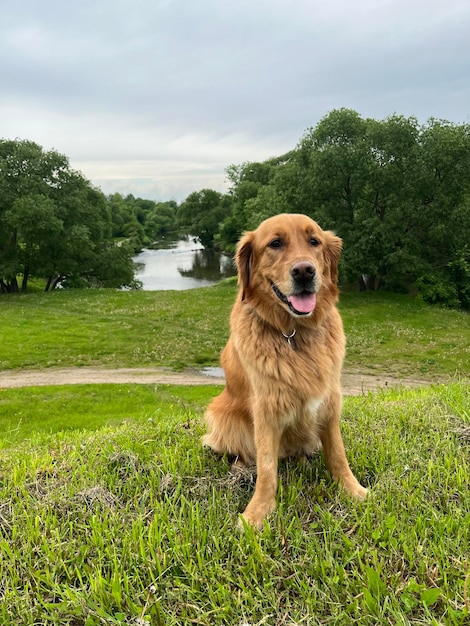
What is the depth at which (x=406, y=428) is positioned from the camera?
3.90m

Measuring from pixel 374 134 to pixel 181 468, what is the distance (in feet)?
95.5

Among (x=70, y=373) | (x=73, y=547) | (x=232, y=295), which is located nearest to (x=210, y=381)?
(x=70, y=373)

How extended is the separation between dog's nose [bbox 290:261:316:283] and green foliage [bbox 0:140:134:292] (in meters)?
33.1

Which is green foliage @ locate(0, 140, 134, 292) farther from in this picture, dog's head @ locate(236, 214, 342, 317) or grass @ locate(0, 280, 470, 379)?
dog's head @ locate(236, 214, 342, 317)

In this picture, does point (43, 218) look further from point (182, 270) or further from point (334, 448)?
point (334, 448)

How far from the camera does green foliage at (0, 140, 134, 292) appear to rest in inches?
1273

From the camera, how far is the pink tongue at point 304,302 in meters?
3.00

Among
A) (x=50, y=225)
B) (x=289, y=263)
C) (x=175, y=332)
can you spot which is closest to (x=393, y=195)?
(x=175, y=332)

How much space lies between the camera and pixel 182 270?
62.3 meters

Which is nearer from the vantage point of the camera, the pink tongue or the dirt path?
the pink tongue

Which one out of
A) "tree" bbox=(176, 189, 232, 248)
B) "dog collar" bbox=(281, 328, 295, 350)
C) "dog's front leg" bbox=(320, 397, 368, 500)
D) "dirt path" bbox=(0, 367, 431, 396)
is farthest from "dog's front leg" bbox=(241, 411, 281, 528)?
"tree" bbox=(176, 189, 232, 248)

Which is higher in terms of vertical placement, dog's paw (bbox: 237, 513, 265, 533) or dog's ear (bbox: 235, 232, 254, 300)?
dog's ear (bbox: 235, 232, 254, 300)

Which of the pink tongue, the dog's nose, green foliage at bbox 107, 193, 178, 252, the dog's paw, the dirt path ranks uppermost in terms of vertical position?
green foliage at bbox 107, 193, 178, 252

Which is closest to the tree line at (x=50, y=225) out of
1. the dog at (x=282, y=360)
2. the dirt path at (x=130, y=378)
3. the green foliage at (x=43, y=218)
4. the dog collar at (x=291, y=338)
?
the green foliage at (x=43, y=218)
